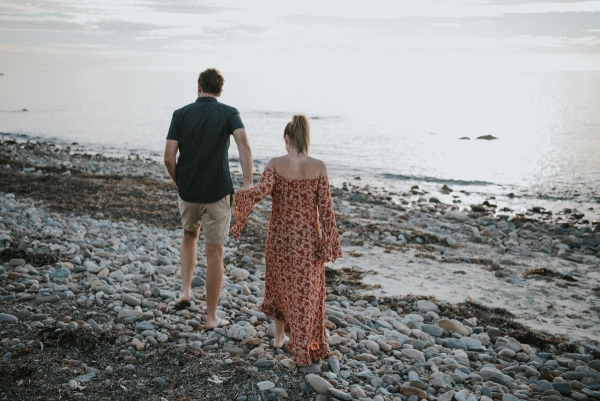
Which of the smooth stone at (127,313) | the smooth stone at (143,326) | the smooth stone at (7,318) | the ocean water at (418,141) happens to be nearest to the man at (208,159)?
the smooth stone at (143,326)

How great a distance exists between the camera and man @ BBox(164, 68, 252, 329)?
543cm

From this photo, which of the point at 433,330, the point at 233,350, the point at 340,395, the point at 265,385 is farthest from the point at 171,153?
the point at 433,330

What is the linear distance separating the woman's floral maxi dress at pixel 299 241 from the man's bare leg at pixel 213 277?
0.71 metres

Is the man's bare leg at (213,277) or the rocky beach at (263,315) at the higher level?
the man's bare leg at (213,277)

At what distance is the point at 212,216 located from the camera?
557 centimetres

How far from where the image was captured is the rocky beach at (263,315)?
4719 mm

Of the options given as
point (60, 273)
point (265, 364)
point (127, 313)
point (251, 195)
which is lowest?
point (265, 364)

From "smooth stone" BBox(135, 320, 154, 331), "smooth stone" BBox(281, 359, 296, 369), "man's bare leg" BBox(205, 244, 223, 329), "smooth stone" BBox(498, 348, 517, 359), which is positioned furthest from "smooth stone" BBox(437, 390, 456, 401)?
"smooth stone" BBox(135, 320, 154, 331)

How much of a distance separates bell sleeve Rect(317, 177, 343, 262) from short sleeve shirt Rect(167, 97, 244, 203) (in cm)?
116

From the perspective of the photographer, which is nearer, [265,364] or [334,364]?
[265,364]

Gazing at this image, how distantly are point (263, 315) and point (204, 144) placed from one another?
7.26 ft

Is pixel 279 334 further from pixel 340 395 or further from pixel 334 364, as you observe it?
pixel 340 395

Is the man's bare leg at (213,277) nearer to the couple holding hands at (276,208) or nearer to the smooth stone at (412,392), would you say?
the couple holding hands at (276,208)

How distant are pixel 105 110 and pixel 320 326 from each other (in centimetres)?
5453
